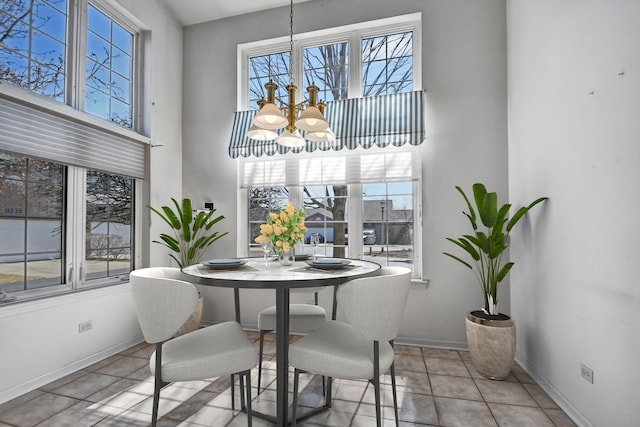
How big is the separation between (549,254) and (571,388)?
33.5 inches

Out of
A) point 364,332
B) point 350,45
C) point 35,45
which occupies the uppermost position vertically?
point 350,45

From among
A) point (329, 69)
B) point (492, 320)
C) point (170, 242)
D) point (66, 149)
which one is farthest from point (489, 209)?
point (66, 149)

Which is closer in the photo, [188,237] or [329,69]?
[188,237]

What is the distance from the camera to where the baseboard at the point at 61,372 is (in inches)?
91.2

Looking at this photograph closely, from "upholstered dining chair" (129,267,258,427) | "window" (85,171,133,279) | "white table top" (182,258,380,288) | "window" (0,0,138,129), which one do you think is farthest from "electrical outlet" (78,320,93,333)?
"window" (0,0,138,129)

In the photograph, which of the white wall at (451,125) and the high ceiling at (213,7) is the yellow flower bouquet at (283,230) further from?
the high ceiling at (213,7)

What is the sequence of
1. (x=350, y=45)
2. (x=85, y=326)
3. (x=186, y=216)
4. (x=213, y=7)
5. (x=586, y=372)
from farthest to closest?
(x=213, y=7) → (x=350, y=45) → (x=186, y=216) → (x=85, y=326) → (x=586, y=372)

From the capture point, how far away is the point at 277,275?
1856 mm

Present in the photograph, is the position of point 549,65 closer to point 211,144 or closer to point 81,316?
point 211,144

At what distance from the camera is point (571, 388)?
2.11m

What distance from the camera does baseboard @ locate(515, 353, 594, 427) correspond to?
6.58 ft

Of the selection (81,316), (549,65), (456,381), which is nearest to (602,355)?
(456,381)

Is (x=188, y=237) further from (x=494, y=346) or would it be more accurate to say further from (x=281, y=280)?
(x=494, y=346)

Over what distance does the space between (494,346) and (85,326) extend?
11.0 ft
